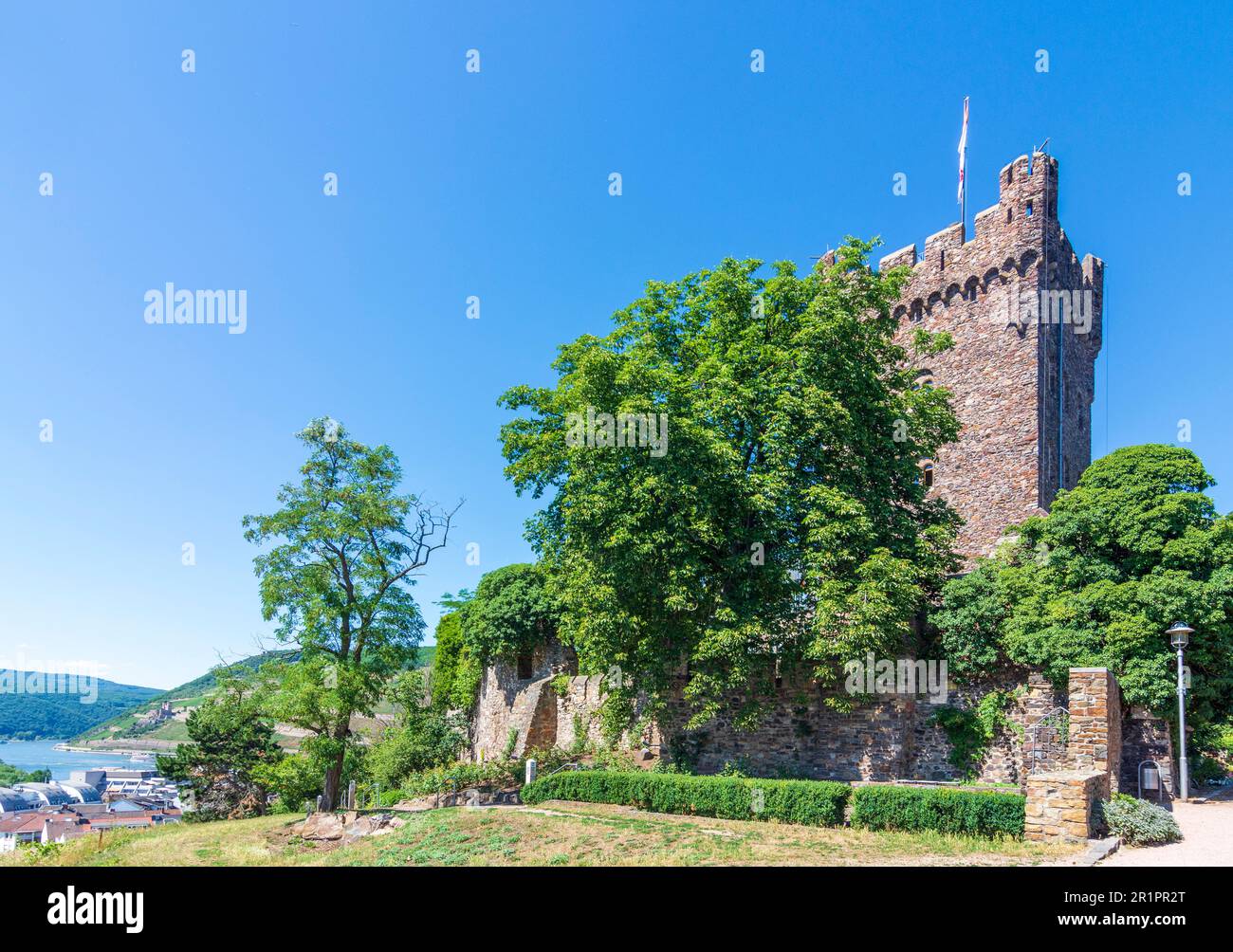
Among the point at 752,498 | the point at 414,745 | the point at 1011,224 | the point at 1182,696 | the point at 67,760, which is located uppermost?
the point at 1011,224

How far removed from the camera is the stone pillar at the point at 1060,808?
11.9m

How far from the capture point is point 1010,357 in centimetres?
2867

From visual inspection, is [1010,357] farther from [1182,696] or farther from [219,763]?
[219,763]

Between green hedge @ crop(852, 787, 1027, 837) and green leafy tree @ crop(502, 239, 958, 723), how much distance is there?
340 cm

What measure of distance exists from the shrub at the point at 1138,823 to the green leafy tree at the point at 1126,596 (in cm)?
579

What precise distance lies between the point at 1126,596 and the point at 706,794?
11.5 m

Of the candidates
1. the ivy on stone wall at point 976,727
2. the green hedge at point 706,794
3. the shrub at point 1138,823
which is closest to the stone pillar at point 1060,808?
the shrub at point 1138,823

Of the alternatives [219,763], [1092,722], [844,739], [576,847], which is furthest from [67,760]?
[1092,722]

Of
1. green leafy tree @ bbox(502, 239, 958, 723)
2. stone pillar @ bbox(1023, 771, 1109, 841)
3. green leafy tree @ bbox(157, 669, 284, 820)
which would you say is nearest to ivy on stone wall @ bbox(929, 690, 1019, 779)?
green leafy tree @ bbox(502, 239, 958, 723)

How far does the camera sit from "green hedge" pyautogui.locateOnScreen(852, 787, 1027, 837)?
12750 mm

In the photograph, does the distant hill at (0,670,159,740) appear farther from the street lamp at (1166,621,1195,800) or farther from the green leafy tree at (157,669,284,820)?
the street lamp at (1166,621,1195,800)

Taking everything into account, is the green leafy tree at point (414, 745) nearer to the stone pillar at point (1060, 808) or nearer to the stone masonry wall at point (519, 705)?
the stone masonry wall at point (519, 705)

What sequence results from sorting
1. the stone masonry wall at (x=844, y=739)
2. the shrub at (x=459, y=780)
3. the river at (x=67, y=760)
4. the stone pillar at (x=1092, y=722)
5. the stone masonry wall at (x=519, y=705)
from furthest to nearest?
the river at (x=67, y=760)
the stone masonry wall at (x=519, y=705)
the shrub at (x=459, y=780)
the stone masonry wall at (x=844, y=739)
the stone pillar at (x=1092, y=722)
